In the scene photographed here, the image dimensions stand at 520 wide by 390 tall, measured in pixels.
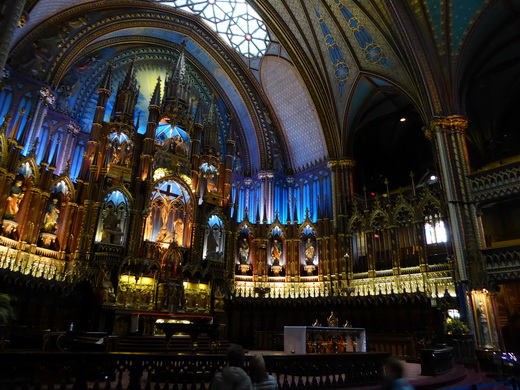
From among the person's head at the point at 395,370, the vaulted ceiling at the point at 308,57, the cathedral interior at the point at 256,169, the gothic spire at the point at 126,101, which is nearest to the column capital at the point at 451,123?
the cathedral interior at the point at 256,169

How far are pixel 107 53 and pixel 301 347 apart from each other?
2033cm

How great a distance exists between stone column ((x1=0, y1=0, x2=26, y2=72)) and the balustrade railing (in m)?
7.46

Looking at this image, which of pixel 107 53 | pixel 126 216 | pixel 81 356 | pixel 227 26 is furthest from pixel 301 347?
pixel 227 26

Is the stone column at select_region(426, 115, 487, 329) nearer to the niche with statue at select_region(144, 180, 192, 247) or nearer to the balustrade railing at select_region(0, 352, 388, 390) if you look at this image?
the balustrade railing at select_region(0, 352, 388, 390)

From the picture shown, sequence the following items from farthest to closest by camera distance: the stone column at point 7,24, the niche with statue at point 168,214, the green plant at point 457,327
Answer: the niche with statue at point 168,214 → the green plant at point 457,327 → the stone column at point 7,24

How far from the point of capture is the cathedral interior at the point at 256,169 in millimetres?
16078

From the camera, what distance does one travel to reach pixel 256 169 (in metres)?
26.0

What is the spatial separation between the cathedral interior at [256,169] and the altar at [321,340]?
353 cm

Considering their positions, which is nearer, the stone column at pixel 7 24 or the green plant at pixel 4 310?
the green plant at pixel 4 310

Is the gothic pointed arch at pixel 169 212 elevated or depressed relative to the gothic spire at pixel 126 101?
depressed

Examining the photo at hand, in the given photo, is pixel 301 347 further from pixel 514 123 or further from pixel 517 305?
pixel 514 123

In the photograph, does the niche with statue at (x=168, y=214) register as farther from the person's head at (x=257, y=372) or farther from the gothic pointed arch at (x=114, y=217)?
the person's head at (x=257, y=372)

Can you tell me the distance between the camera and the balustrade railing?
19.4ft

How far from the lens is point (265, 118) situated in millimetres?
26828
